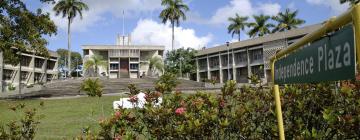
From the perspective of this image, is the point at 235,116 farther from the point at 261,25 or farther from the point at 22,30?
the point at 261,25

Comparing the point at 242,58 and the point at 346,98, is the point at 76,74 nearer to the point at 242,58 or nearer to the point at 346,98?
the point at 242,58

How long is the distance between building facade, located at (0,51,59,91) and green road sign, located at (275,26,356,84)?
190 ft

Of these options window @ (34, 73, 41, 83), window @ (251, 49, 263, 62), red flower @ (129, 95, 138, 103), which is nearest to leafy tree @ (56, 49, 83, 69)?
window @ (34, 73, 41, 83)

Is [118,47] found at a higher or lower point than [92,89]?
higher

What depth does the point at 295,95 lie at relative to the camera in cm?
406

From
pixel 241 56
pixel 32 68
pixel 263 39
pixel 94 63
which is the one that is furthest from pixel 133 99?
pixel 32 68

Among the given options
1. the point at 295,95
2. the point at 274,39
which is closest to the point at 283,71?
the point at 295,95

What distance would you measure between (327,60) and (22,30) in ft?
100

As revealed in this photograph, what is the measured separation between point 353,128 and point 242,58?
2332 inches

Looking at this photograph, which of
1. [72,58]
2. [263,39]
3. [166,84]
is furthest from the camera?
[72,58]

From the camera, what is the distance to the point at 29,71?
225 feet

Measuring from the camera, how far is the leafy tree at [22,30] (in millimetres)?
29125

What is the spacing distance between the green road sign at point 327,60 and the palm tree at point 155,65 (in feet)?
231

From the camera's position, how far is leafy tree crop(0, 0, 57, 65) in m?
29.1
